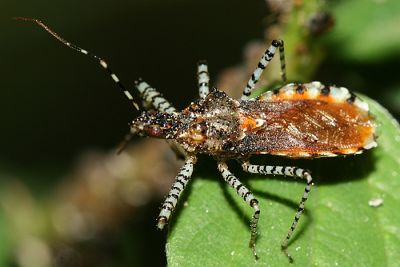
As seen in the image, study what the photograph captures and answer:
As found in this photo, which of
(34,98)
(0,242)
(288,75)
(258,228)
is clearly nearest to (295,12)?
(288,75)

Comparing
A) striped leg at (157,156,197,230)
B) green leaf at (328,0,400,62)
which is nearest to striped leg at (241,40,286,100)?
green leaf at (328,0,400,62)

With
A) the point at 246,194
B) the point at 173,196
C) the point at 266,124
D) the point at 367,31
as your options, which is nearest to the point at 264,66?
the point at 266,124

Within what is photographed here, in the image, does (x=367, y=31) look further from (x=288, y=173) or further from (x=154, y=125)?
(x=154, y=125)

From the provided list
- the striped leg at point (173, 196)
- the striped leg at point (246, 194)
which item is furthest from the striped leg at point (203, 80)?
the striped leg at point (173, 196)

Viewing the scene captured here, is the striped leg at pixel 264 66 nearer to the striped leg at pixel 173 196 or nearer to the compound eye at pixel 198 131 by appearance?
the compound eye at pixel 198 131

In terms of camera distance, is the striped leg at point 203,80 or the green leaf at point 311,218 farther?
the striped leg at point 203,80

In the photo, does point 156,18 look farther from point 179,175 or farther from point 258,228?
point 258,228
